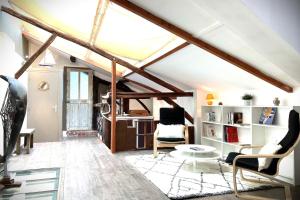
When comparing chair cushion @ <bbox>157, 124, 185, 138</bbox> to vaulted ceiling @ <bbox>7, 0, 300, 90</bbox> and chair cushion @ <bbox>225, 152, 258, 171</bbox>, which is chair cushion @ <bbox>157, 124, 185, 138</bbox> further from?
chair cushion @ <bbox>225, 152, 258, 171</bbox>

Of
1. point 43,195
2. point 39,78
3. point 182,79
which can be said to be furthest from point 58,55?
point 43,195

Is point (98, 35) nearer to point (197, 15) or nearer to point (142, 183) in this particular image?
point (197, 15)

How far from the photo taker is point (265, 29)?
246 cm

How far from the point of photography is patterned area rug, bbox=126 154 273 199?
3169 mm

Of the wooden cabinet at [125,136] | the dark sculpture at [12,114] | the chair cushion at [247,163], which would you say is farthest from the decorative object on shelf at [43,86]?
the chair cushion at [247,163]

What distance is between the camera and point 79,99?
8.98 m

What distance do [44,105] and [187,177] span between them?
4.95m

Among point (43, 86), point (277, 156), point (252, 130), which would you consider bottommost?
point (277, 156)

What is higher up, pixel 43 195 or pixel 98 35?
pixel 98 35

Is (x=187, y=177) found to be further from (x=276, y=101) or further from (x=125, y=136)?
(x=125, y=136)

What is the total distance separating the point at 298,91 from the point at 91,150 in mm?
4378

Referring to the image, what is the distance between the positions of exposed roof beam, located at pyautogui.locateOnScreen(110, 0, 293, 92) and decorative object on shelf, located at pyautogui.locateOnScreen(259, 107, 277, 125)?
1.48 feet

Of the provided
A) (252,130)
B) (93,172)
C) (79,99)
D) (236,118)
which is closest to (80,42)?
(93,172)

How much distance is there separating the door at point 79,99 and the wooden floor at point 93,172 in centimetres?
248
